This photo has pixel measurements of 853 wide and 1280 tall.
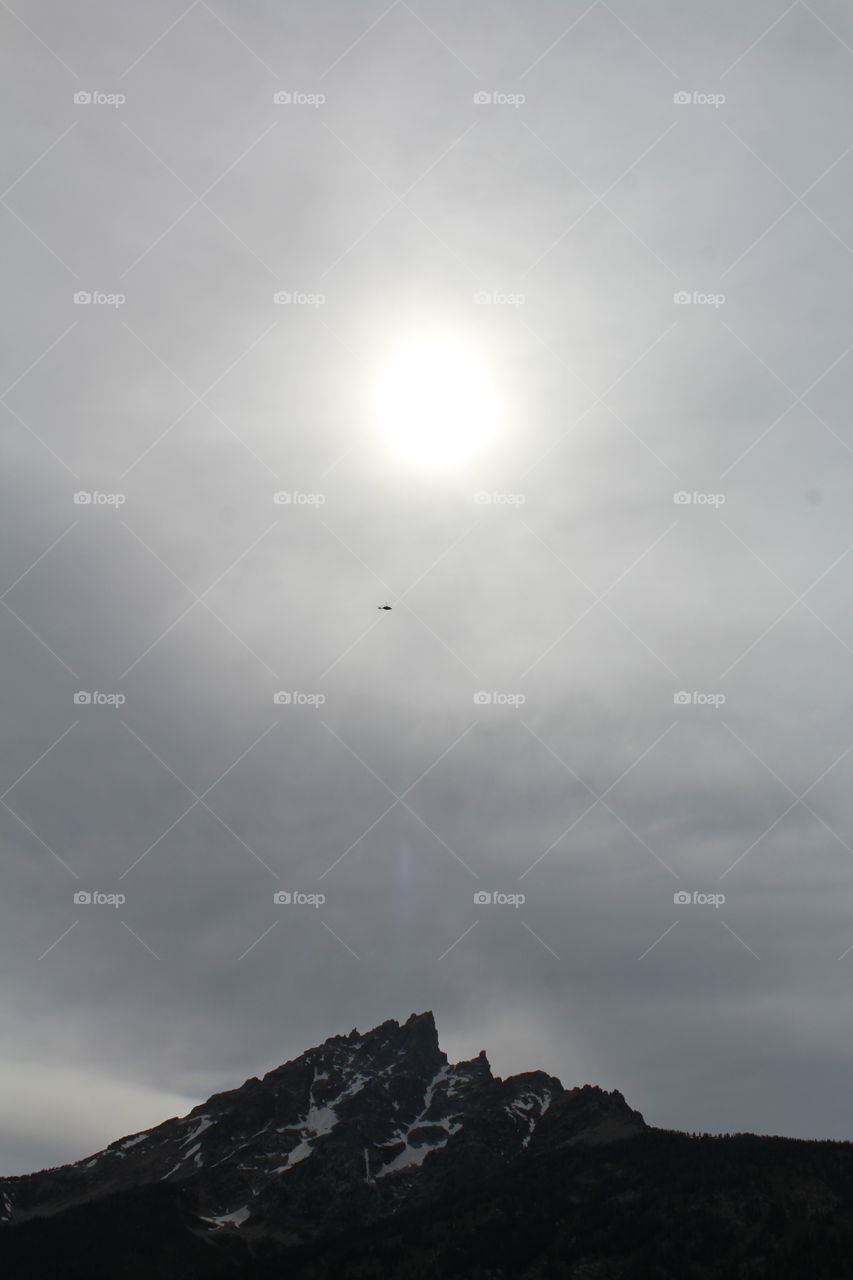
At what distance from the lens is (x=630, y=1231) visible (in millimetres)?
198875

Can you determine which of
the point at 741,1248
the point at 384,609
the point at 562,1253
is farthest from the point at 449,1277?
the point at 384,609

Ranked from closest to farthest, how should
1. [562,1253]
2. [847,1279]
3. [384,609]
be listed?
[384,609]
[847,1279]
[562,1253]

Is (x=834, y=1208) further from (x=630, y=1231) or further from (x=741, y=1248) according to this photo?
(x=630, y=1231)

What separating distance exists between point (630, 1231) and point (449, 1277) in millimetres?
37410

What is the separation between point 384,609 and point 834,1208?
Answer: 147m

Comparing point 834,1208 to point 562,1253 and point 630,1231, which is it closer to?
point 630,1231

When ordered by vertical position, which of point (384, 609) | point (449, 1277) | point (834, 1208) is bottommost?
point (449, 1277)

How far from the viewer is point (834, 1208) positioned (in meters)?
188

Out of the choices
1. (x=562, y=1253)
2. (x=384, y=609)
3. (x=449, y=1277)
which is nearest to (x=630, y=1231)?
(x=562, y=1253)

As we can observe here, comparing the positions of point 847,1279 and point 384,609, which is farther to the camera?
point 847,1279

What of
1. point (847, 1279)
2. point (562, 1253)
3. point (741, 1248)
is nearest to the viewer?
point (847, 1279)

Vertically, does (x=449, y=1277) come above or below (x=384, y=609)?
below

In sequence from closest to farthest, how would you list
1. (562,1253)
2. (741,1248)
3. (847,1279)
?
1. (847,1279)
2. (741,1248)
3. (562,1253)

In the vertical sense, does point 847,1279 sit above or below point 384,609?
below
